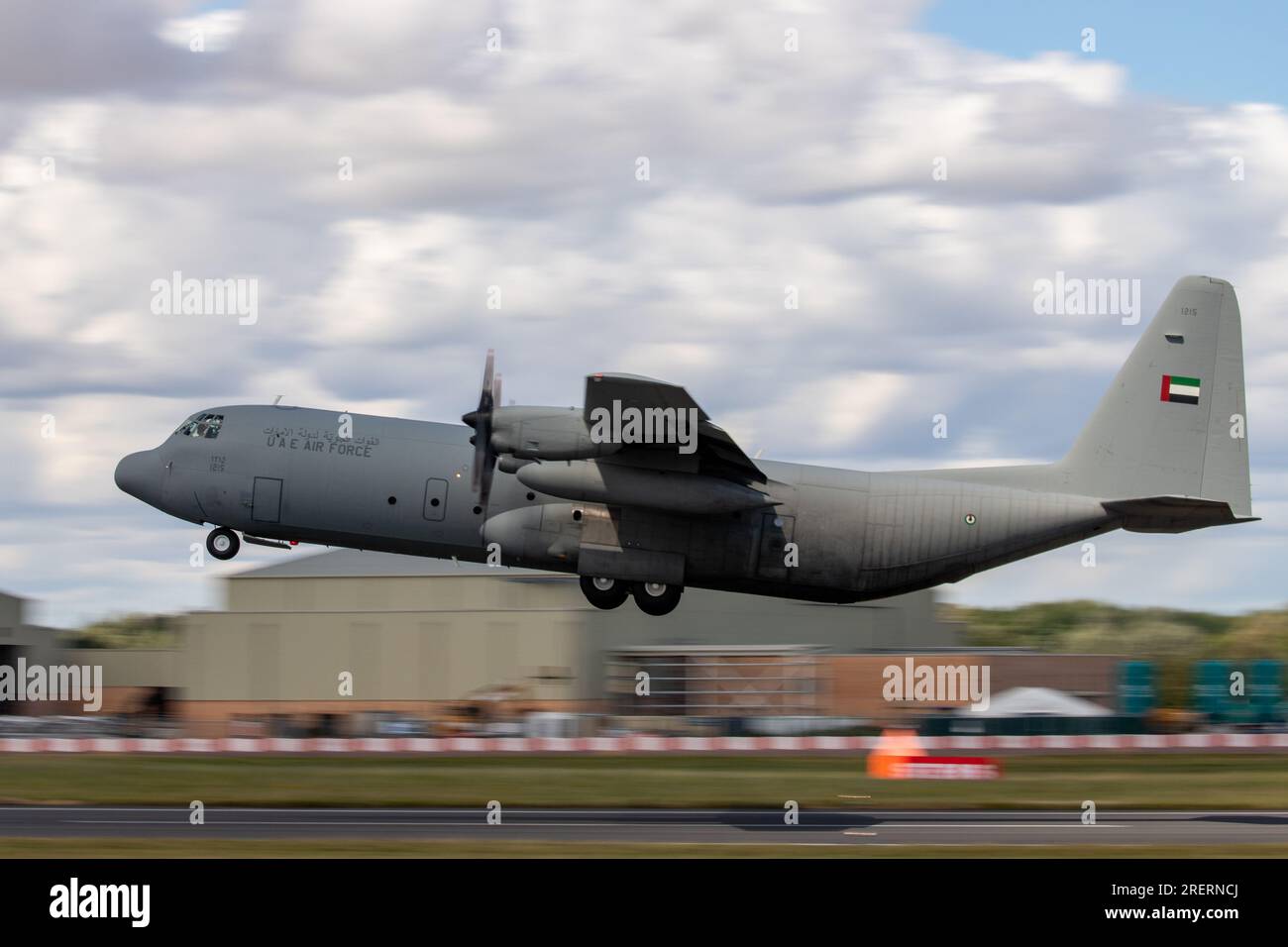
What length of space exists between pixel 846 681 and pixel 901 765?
1414 centimetres

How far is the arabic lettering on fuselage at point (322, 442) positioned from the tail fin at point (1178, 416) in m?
11.8

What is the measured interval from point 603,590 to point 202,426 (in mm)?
7328

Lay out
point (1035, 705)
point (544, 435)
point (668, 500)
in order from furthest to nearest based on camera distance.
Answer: point (1035, 705) → point (668, 500) → point (544, 435)

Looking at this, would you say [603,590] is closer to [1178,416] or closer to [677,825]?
[677,825]

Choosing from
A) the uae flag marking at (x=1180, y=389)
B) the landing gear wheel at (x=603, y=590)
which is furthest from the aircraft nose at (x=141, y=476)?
the uae flag marking at (x=1180, y=389)

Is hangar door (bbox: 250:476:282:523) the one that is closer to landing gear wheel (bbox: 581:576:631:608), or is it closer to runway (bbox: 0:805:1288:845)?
runway (bbox: 0:805:1288:845)

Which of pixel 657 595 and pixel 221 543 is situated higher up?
pixel 221 543

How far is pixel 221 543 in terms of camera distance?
2417 centimetres

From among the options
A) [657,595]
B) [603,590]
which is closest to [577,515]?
[603,590]

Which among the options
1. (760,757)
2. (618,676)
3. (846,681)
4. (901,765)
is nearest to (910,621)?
(846,681)

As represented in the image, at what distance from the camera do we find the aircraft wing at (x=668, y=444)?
21.2 metres
